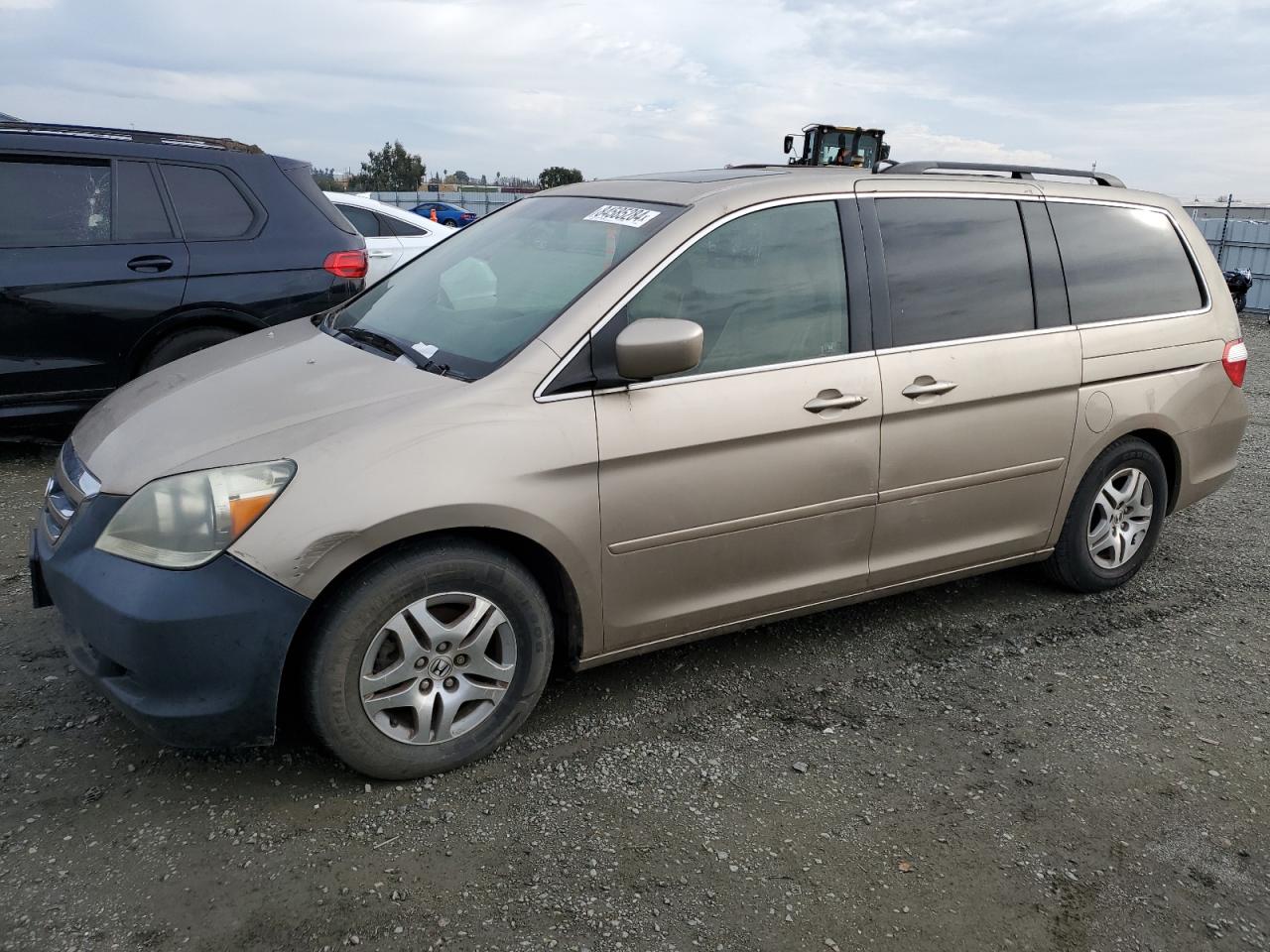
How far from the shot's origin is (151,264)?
5.64m

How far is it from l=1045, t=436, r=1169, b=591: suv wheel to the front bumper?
3162 millimetres

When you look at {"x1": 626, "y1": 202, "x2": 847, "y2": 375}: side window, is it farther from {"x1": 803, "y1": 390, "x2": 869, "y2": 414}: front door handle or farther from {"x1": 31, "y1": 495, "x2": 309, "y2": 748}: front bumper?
{"x1": 31, "y1": 495, "x2": 309, "y2": 748}: front bumper

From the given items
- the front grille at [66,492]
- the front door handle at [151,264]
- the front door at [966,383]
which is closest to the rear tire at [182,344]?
the front door handle at [151,264]

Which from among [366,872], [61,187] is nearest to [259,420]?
[366,872]

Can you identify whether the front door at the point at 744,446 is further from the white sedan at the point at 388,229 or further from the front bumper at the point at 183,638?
the white sedan at the point at 388,229

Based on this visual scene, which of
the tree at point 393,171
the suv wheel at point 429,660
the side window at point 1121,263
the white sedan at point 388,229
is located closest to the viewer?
the suv wheel at point 429,660

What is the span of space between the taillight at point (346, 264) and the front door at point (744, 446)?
3.62 m

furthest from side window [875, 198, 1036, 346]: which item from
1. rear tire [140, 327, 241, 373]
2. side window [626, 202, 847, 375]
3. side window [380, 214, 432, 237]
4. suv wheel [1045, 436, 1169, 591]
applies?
side window [380, 214, 432, 237]

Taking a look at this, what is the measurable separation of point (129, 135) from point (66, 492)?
3.75 metres

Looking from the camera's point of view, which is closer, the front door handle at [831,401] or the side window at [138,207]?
the front door handle at [831,401]

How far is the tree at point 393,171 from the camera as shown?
5478cm

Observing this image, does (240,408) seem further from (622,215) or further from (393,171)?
(393,171)

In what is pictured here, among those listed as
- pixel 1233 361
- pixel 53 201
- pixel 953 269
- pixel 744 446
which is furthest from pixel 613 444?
pixel 53 201

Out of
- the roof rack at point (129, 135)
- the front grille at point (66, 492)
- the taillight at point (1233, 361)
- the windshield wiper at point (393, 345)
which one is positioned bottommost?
the front grille at point (66, 492)
